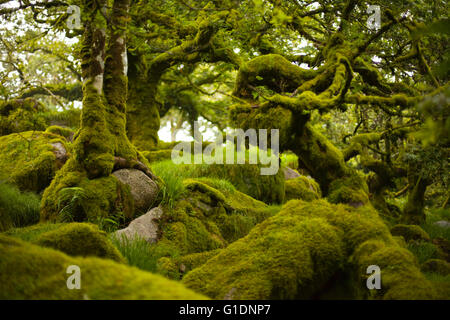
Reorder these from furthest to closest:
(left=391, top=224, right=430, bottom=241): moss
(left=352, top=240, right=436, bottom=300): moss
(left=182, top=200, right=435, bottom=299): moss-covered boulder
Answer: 1. (left=391, top=224, right=430, bottom=241): moss
2. (left=182, top=200, right=435, bottom=299): moss-covered boulder
3. (left=352, top=240, right=436, bottom=300): moss

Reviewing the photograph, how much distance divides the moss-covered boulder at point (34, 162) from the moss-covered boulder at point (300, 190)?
243 inches

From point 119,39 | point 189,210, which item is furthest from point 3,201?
point 119,39

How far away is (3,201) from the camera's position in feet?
16.9

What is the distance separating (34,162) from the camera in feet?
23.1

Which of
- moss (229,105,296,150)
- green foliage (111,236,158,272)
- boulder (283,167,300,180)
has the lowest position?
green foliage (111,236,158,272)

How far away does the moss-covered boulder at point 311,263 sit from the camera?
309 cm

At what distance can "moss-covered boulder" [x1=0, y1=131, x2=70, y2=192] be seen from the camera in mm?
7004

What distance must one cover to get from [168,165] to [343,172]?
4.51 meters

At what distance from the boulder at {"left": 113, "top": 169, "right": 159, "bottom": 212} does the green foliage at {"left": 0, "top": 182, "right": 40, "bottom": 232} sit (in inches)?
60.5

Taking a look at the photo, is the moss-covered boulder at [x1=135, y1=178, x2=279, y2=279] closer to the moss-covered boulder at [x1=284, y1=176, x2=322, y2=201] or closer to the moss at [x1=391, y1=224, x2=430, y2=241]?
the moss-covered boulder at [x1=284, y1=176, x2=322, y2=201]

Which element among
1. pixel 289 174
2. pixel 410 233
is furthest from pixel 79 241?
pixel 289 174

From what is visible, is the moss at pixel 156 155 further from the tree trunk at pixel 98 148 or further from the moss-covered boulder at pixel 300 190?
the moss-covered boulder at pixel 300 190


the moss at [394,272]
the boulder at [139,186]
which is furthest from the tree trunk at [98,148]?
the moss at [394,272]

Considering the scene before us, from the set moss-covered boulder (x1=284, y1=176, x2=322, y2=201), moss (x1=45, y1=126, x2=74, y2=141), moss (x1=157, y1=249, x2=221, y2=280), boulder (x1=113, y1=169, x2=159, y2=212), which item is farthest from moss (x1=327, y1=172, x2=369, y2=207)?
moss (x1=45, y1=126, x2=74, y2=141)
